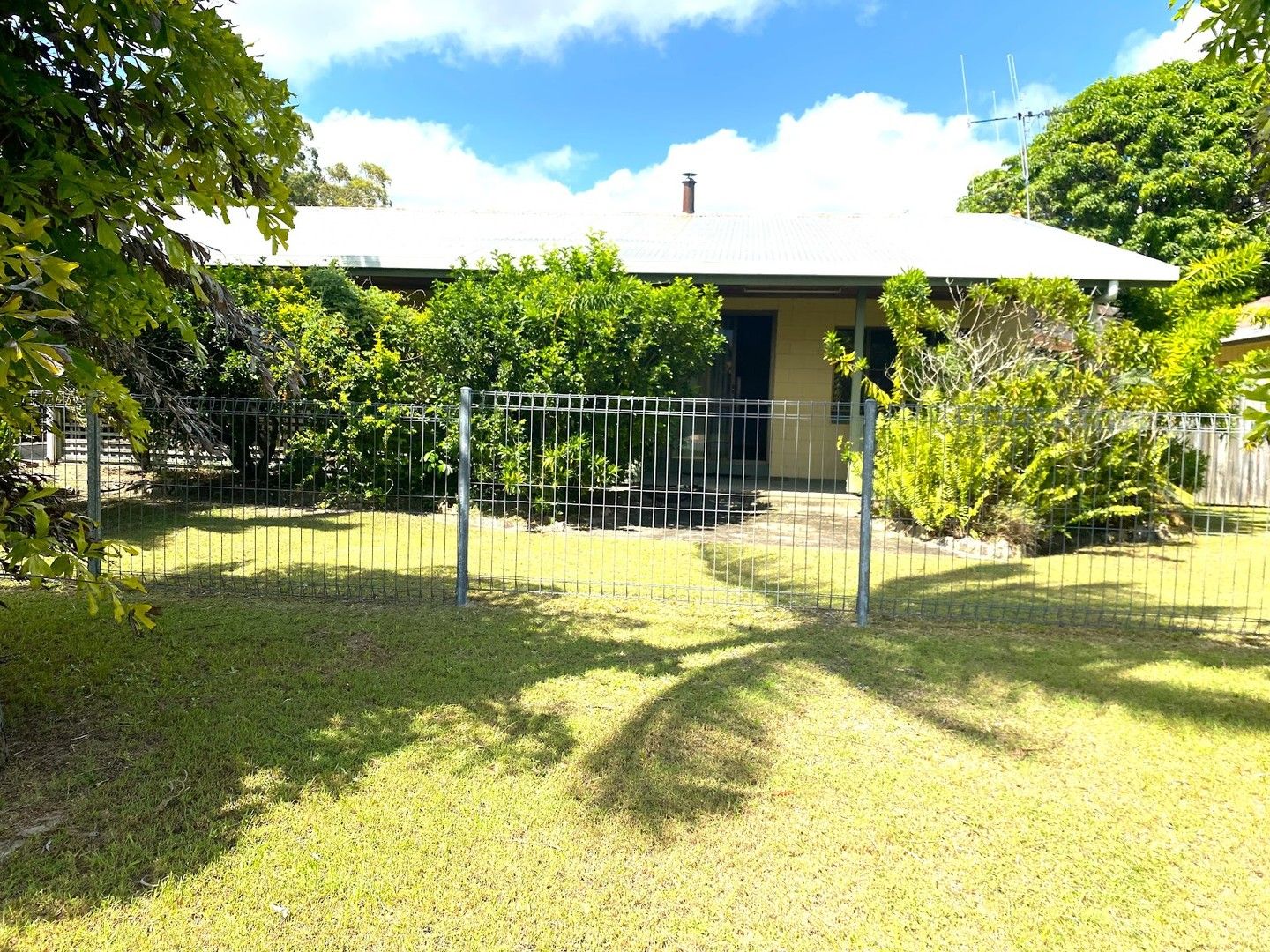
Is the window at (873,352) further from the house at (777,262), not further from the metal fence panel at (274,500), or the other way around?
the metal fence panel at (274,500)

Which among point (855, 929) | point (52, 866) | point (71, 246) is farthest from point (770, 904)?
point (71, 246)

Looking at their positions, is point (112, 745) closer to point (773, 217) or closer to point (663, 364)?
point (663, 364)

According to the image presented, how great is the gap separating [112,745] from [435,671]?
5.31 feet

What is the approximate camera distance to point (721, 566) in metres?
7.95

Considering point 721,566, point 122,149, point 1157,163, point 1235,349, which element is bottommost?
point 721,566

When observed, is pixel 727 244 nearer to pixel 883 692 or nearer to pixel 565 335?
pixel 565 335

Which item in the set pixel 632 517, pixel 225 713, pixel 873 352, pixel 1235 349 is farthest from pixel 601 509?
pixel 1235 349

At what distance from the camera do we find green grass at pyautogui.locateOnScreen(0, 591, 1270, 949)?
104 inches

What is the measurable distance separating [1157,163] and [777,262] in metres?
16.4

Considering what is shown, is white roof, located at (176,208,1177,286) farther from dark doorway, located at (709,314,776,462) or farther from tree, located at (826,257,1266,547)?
tree, located at (826,257,1266,547)

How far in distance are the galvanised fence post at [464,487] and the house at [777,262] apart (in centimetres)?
527

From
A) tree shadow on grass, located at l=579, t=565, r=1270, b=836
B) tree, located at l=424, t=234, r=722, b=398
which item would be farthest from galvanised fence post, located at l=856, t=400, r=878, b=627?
tree, located at l=424, t=234, r=722, b=398

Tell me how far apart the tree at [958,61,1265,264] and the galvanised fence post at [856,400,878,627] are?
1882 centimetres

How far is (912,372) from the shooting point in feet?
31.7
